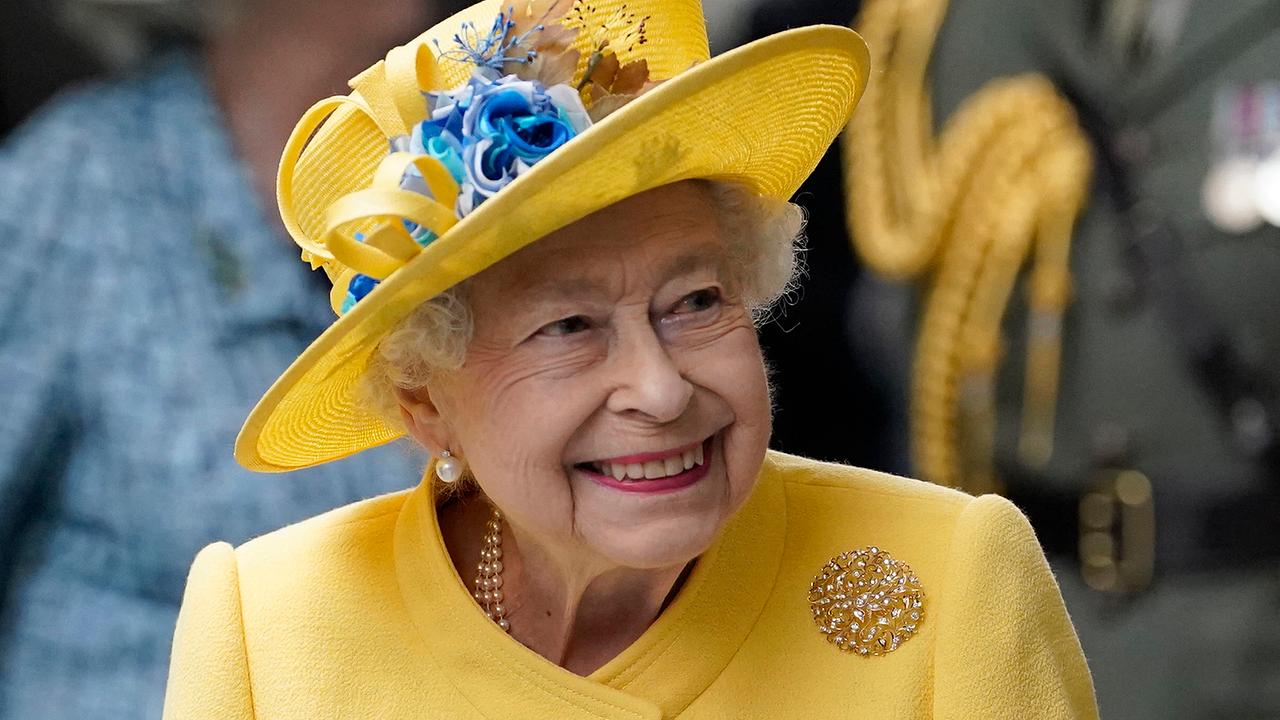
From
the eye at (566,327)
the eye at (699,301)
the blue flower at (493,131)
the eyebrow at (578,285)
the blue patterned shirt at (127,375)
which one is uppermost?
the blue flower at (493,131)

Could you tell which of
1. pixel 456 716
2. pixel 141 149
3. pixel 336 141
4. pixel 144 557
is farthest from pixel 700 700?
pixel 141 149

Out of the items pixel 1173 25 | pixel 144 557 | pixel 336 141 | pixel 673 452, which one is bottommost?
pixel 144 557

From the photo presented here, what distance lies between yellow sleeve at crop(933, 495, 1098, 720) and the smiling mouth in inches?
15.1

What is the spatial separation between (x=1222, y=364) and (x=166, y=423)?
8.09 ft

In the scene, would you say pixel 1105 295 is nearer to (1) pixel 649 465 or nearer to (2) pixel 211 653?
(1) pixel 649 465

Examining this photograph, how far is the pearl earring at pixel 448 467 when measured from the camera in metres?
1.97

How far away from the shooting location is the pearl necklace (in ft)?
6.86

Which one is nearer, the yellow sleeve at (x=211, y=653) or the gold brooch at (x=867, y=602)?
the gold brooch at (x=867, y=602)

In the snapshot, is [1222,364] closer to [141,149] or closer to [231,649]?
[231,649]

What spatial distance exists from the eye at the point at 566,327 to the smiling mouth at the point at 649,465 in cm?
16

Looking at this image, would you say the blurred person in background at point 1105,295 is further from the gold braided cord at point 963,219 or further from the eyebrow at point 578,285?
the eyebrow at point 578,285

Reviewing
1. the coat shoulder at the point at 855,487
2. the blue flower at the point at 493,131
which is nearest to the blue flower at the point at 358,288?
the blue flower at the point at 493,131

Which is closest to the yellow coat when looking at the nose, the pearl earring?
the pearl earring

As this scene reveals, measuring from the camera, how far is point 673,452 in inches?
69.9
